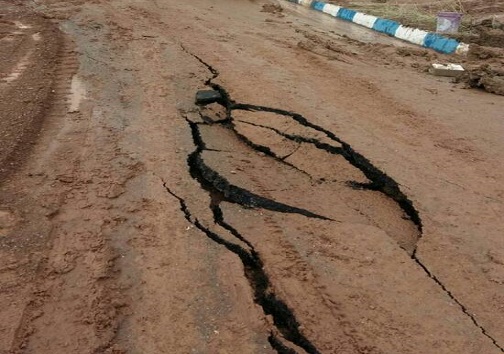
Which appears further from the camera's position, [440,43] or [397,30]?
[397,30]

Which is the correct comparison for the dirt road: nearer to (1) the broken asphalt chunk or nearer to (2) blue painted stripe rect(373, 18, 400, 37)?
(1) the broken asphalt chunk

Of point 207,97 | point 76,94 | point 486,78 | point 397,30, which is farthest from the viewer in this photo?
point 397,30

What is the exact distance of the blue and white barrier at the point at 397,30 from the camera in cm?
832

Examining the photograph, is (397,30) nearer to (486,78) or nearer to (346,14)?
(346,14)

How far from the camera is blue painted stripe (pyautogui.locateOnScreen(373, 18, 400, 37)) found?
9.73 metres

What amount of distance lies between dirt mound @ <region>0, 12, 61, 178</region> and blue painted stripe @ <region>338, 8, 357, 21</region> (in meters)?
6.03

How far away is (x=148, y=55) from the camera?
7.08 m

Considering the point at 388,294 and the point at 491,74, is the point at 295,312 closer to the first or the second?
the point at 388,294

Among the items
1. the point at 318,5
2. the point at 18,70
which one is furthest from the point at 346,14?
the point at 18,70

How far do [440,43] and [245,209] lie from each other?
6.40 m

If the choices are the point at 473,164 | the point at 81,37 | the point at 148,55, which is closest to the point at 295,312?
the point at 473,164

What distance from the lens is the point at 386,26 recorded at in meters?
9.91

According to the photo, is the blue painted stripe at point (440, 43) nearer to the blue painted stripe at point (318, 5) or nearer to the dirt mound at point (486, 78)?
the dirt mound at point (486, 78)

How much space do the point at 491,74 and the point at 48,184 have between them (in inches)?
221
